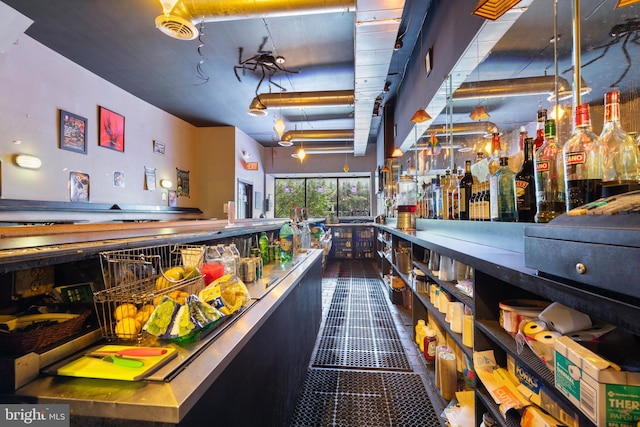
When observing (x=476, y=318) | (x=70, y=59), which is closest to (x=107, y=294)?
(x=476, y=318)

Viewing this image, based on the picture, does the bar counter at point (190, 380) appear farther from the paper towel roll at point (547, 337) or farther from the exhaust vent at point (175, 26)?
the exhaust vent at point (175, 26)

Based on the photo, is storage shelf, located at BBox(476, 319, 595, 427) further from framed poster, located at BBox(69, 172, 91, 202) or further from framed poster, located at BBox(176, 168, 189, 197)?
framed poster, located at BBox(176, 168, 189, 197)

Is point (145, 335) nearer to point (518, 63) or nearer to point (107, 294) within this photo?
point (107, 294)

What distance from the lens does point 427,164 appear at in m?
5.35

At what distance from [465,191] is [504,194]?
68cm

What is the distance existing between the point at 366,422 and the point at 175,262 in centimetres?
154

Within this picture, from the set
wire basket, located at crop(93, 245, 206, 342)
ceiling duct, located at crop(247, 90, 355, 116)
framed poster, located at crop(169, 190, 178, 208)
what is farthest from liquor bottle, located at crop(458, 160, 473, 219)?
framed poster, located at crop(169, 190, 178, 208)

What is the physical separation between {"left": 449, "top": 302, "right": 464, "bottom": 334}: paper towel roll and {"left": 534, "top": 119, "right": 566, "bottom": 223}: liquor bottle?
779mm

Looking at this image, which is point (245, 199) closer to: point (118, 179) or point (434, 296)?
point (118, 179)

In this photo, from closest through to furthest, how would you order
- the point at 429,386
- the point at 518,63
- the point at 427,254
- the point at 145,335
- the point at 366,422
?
1. the point at 145,335
2. the point at 366,422
3. the point at 429,386
4. the point at 518,63
5. the point at 427,254

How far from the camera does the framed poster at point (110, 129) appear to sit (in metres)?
4.96

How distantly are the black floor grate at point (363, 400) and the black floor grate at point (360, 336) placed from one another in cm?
16

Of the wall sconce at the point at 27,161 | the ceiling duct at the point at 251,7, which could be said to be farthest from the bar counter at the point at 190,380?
the wall sconce at the point at 27,161

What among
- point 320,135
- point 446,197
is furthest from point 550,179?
point 320,135
